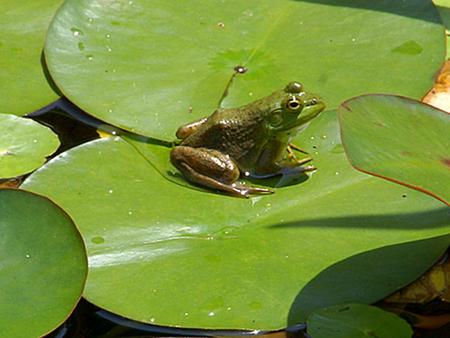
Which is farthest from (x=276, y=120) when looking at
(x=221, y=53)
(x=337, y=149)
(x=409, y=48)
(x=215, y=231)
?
(x=409, y=48)

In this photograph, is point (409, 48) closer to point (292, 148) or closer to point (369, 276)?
point (292, 148)

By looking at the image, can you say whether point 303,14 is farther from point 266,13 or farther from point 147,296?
point 147,296

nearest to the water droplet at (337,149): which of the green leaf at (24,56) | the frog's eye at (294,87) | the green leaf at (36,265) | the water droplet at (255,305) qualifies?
the frog's eye at (294,87)

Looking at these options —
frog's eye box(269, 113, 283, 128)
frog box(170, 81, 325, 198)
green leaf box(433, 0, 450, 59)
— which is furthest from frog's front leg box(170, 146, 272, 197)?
green leaf box(433, 0, 450, 59)

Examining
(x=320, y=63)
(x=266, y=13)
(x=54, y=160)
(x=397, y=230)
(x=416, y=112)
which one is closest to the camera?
(x=416, y=112)

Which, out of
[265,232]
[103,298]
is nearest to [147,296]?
[103,298]

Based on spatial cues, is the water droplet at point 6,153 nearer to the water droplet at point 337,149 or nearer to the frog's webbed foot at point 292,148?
the frog's webbed foot at point 292,148
